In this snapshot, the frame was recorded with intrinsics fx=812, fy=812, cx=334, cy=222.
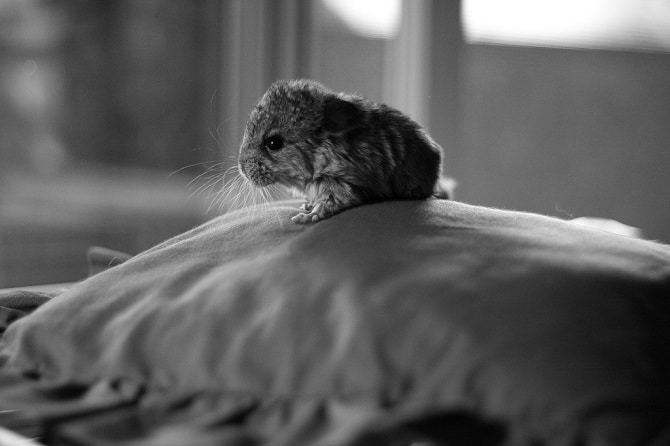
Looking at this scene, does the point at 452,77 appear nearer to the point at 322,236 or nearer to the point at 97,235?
the point at 97,235

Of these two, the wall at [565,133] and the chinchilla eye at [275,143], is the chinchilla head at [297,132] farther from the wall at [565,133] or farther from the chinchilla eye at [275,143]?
the wall at [565,133]

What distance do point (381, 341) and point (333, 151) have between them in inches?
24.0

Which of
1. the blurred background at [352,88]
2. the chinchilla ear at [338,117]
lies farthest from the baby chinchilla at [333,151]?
the blurred background at [352,88]

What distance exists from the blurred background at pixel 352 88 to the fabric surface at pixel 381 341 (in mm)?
2136

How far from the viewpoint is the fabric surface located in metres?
0.84

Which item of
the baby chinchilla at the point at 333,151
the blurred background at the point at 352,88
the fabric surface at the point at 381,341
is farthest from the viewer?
the blurred background at the point at 352,88

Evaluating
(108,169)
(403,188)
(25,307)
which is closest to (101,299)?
(25,307)

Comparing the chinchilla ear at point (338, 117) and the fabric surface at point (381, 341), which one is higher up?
the chinchilla ear at point (338, 117)

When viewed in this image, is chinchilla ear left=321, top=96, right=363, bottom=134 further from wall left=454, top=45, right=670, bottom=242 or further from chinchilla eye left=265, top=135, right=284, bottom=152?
wall left=454, top=45, right=670, bottom=242

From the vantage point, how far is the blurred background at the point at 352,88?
127 inches

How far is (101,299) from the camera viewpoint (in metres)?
1.14

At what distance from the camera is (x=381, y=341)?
0.90 m

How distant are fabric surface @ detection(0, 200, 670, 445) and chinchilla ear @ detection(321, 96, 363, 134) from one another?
33cm

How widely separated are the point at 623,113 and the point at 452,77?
0.71 m
